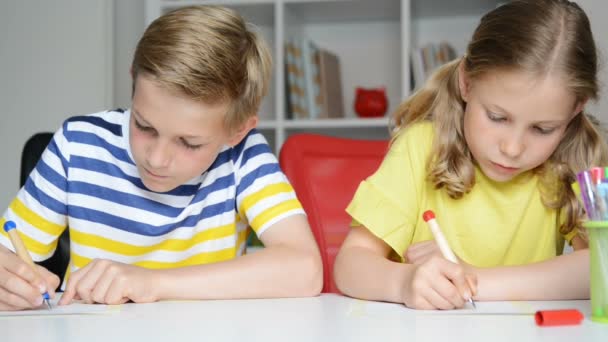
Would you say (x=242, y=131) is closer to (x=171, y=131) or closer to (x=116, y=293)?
(x=171, y=131)

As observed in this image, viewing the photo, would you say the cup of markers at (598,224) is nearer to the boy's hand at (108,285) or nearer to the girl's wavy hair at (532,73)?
the girl's wavy hair at (532,73)

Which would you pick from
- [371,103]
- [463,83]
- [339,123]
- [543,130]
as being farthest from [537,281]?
[371,103]

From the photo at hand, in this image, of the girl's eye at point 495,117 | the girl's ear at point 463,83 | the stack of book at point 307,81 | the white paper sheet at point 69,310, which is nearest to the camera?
the white paper sheet at point 69,310

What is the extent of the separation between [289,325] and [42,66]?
2.40 metres

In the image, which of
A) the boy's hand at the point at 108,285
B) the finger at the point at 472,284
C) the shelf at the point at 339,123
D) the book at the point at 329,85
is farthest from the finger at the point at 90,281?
the book at the point at 329,85

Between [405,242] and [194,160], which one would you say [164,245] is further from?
[405,242]

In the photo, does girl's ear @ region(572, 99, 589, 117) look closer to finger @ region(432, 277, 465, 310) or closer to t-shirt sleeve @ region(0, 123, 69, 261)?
finger @ region(432, 277, 465, 310)

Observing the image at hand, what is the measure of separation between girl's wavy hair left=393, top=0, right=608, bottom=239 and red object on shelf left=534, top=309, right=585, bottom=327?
45 cm

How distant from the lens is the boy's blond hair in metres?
1.26

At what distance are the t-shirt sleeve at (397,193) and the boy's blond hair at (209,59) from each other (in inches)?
10.0

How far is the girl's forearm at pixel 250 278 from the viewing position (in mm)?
1160

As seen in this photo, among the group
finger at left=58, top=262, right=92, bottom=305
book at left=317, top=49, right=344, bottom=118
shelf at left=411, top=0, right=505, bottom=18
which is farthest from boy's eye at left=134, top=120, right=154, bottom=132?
shelf at left=411, top=0, right=505, bottom=18

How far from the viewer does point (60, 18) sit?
2998 mm

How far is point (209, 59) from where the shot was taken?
129 centimetres
